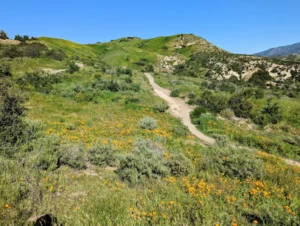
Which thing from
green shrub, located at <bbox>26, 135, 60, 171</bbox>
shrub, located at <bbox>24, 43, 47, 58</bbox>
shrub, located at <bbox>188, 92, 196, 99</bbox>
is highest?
shrub, located at <bbox>24, 43, 47, 58</bbox>

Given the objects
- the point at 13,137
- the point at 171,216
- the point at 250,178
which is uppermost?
the point at 13,137

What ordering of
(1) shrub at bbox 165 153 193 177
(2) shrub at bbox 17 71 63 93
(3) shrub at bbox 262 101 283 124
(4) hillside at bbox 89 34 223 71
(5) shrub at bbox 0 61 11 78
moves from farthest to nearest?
(4) hillside at bbox 89 34 223 71 < (5) shrub at bbox 0 61 11 78 < (2) shrub at bbox 17 71 63 93 < (3) shrub at bbox 262 101 283 124 < (1) shrub at bbox 165 153 193 177

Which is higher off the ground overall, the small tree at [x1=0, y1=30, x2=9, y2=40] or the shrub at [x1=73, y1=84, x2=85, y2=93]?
the small tree at [x1=0, y1=30, x2=9, y2=40]

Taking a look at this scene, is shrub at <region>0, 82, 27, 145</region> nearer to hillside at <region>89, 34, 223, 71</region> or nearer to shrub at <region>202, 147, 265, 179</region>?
shrub at <region>202, 147, 265, 179</region>

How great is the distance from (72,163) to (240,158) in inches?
237

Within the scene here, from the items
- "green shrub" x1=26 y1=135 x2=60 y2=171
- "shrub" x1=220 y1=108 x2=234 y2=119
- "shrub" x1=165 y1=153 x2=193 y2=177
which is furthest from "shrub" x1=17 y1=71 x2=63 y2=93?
"shrub" x1=165 y1=153 x2=193 y2=177

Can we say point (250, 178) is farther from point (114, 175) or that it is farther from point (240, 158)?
point (114, 175)

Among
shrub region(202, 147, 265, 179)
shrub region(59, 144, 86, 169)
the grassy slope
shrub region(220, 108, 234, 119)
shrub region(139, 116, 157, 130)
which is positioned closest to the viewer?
shrub region(202, 147, 265, 179)

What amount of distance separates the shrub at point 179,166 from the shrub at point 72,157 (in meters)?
3.14

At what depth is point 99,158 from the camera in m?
8.17

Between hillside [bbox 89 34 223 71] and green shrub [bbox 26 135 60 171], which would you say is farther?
hillside [bbox 89 34 223 71]

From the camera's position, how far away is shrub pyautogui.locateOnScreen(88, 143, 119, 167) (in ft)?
26.7

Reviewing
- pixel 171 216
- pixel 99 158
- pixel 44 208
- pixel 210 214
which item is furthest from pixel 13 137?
pixel 210 214

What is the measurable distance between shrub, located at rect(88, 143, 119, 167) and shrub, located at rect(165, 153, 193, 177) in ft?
6.98
